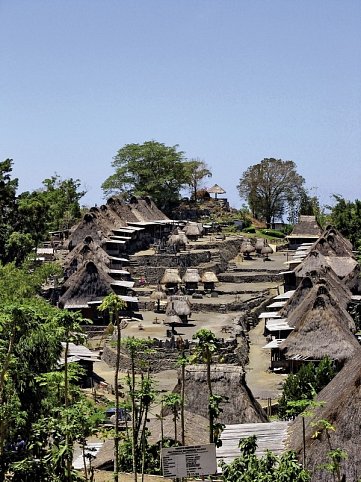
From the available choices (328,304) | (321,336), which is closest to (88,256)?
(328,304)

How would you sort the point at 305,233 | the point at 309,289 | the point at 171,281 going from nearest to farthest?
the point at 309,289 → the point at 171,281 → the point at 305,233

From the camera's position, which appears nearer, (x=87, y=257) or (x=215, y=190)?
(x=87, y=257)

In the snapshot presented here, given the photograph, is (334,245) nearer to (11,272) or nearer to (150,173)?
(11,272)

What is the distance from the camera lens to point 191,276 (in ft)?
169

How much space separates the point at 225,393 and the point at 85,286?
21176 mm

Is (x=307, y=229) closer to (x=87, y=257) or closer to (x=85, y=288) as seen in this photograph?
(x=87, y=257)

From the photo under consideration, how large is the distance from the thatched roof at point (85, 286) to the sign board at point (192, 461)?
2862 centimetres

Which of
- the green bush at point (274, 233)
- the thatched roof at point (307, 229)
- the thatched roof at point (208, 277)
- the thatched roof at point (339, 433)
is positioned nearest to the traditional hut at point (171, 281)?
the thatched roof at point (208, 277)

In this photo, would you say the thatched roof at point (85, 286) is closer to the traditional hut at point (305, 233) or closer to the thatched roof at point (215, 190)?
the traditional hut at point (305, 233)

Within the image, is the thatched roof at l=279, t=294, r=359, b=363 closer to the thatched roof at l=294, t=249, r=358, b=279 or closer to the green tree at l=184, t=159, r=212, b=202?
the thatched roof at l=294, t=249, r=358, b=279

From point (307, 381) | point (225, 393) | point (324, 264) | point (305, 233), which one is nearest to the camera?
point (225, 393)

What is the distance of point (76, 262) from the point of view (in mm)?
48656

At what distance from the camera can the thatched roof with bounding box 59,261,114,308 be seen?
4319cm

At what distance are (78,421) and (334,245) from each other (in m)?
35.6
